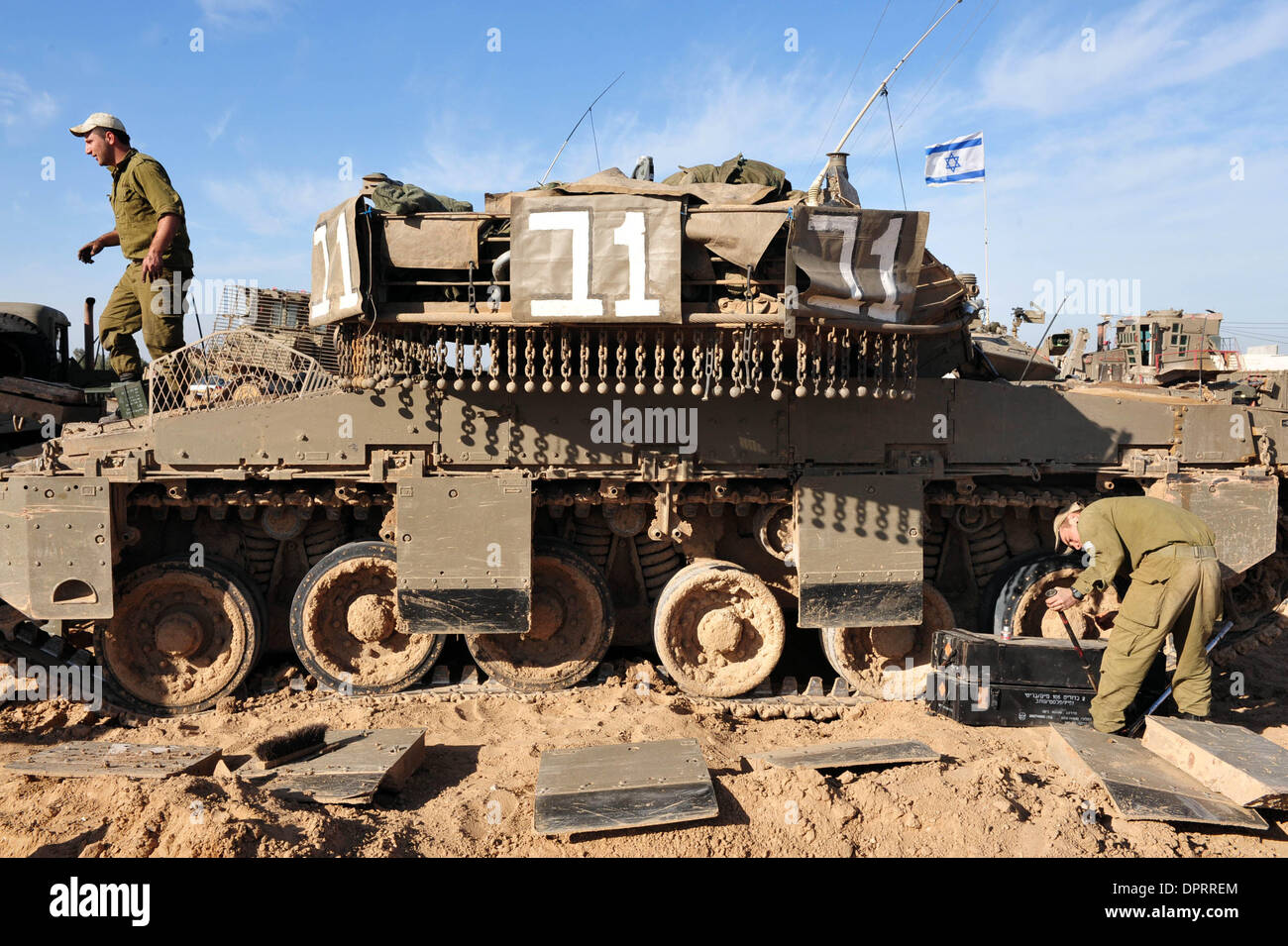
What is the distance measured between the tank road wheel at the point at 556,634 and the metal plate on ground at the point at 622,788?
1.36m

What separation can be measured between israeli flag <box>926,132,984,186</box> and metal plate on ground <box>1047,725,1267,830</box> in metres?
8.48

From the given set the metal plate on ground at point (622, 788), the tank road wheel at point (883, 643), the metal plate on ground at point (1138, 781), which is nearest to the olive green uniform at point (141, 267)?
the metal plate on ground at point (622, 788)

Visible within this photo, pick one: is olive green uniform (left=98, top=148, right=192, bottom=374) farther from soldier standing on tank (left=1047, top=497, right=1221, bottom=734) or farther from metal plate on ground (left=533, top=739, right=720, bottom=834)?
soldier standing on tank (left=1047, top=497, right=1221, bottom=734)

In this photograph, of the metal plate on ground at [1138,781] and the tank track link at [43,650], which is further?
the tank track link at [43,650]

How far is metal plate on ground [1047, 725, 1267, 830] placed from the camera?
13.9 ft

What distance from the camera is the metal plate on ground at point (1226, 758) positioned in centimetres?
437

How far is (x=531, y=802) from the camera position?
4.48 metres

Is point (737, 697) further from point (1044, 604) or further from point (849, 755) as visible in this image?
point (1044, 604)

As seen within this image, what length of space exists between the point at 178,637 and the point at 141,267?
2.94 m

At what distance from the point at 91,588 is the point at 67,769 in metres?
1.70
